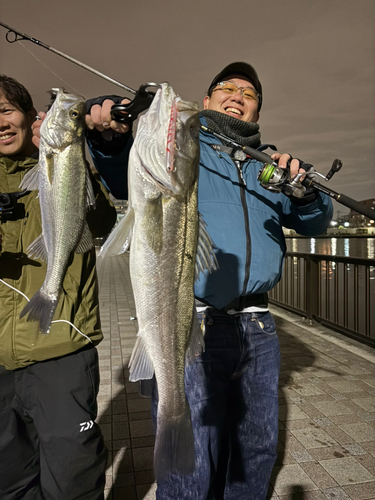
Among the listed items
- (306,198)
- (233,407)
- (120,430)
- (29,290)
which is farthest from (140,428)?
(306,198)

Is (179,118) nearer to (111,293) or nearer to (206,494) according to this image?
(206,494)

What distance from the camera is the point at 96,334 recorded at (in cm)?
261

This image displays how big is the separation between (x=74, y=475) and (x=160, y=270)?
1.56m

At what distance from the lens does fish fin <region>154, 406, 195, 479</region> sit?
1624 millimetres

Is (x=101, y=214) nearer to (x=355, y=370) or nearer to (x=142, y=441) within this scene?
(x=142, y=441)

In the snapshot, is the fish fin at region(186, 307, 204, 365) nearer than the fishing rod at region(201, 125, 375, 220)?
Yes

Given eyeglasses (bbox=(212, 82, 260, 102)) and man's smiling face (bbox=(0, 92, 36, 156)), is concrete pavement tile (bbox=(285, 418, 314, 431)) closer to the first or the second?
eyeglasses (bbox=(212, 82, 260, 102))

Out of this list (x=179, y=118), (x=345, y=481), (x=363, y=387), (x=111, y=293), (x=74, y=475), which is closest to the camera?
(x=179, y=118)

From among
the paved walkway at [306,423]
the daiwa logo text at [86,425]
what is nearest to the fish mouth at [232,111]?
the paved walkway at [306,423]

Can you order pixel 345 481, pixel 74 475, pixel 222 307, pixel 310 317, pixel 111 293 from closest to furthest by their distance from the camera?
pixel 74 475 < pixel 222 307 < pixel 345 481 < pixel 310 317 < pixel 111 293

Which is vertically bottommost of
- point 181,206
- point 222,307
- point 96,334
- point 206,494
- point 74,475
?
point 206,494

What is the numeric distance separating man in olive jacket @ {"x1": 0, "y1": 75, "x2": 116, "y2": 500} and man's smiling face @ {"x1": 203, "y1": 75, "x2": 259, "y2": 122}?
1248 millimetres

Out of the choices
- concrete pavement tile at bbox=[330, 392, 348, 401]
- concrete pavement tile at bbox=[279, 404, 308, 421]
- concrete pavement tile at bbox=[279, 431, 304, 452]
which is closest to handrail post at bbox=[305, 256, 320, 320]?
concrete pavement tile at bbox=[330, 392, 348, 401]

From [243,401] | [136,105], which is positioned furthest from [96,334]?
[136,105]
